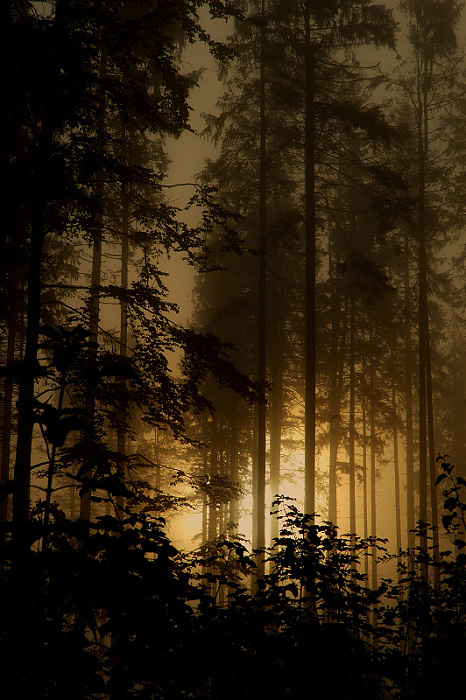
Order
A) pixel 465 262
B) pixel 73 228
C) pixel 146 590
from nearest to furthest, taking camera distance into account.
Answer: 1. pixel 146 590
2. pixel 73 228
3. pixel 465 262

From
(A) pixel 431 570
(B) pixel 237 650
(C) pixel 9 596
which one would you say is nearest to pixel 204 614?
(B) pixel 237 650

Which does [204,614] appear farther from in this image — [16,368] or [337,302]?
[337,302]

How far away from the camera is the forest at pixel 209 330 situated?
2.83m

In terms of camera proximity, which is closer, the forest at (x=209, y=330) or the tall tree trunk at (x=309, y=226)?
the forest at (x=209, y=330)

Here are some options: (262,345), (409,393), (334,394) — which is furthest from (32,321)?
(409,393)

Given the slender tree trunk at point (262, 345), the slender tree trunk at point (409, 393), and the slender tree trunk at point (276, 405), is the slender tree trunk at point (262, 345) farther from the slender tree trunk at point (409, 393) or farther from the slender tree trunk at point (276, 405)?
the slender tree trunk at point (409, 393)

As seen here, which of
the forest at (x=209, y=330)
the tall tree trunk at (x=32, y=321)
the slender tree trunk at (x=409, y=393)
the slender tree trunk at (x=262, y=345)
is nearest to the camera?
the forest at (x=209, y=330)

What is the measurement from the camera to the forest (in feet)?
9.30

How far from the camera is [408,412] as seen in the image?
71.2 feet

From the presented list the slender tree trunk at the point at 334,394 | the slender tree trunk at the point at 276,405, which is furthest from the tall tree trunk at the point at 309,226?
the slender tree trunk at the point at 334,394

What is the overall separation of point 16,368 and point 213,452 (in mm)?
16297

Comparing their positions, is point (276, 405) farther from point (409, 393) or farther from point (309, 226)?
point (309, 226)

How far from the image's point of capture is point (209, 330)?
13414mm

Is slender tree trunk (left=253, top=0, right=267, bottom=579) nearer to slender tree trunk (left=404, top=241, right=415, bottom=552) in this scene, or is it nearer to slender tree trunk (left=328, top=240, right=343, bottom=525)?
slender tree trunk (left=328, top=240, right=343, bottom=525)
